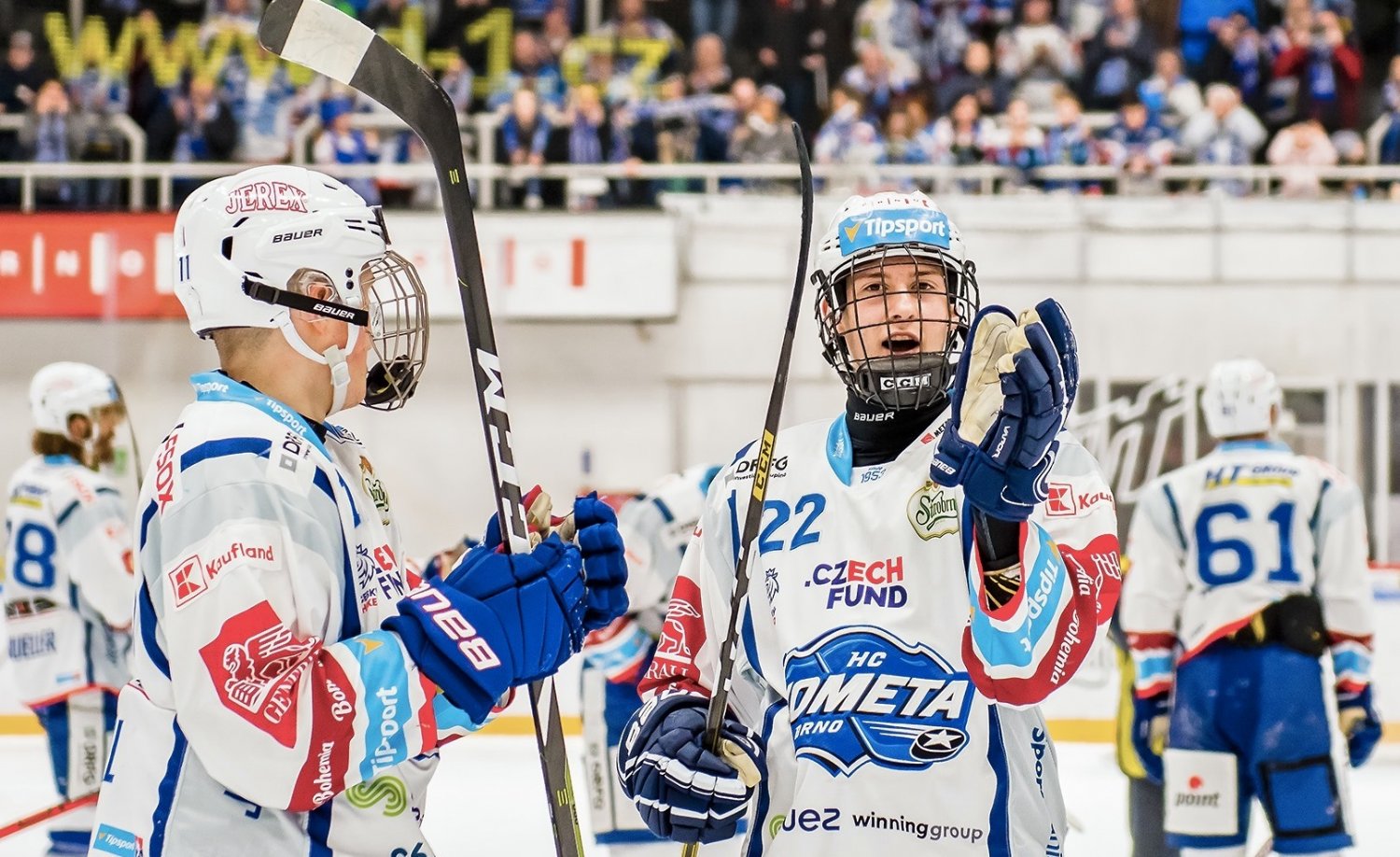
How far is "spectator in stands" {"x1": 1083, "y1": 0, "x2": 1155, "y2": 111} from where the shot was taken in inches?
396

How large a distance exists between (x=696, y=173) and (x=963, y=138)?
160cm

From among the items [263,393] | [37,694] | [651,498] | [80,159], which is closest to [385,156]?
[80,159]

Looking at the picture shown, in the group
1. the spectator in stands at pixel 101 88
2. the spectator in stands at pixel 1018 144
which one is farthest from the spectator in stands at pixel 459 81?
the spectator in stands at pixel 1018 144

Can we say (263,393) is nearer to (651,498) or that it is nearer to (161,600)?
(161,600)

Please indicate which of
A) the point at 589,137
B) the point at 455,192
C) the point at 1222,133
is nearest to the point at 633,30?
the point at 589,137

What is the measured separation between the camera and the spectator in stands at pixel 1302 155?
361 inches

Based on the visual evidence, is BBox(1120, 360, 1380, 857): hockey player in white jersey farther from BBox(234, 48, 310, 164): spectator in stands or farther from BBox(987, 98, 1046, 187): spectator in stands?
BBox(234, 48, 310, 164): spectator in stands

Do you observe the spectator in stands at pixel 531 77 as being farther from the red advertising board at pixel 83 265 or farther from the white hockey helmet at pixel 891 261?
the white hockey helmet at pixel 891 261

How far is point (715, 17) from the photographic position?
10758mm

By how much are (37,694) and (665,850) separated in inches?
71.8

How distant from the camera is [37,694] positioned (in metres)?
4.60

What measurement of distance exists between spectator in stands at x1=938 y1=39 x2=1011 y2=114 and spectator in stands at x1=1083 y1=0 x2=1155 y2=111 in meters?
0.50

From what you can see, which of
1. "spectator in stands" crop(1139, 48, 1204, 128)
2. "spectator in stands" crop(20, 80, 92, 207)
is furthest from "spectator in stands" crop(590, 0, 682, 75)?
"spectator in stands" crop(20, 80, 92, 207)

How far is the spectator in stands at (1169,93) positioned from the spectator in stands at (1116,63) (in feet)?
0.52
